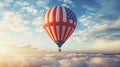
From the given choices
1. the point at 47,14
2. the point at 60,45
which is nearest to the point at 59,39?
the point at 60,45

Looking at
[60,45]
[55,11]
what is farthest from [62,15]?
[60,45]

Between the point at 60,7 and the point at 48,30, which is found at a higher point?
the point at 60,7

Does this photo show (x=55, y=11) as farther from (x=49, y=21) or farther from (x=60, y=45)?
(x=60, y=45)

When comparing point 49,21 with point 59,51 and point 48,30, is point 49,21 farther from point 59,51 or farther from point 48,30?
point 59,51

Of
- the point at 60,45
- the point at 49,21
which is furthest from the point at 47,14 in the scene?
the point at 60,45

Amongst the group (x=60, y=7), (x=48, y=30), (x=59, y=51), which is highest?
(x=60, y=7)
